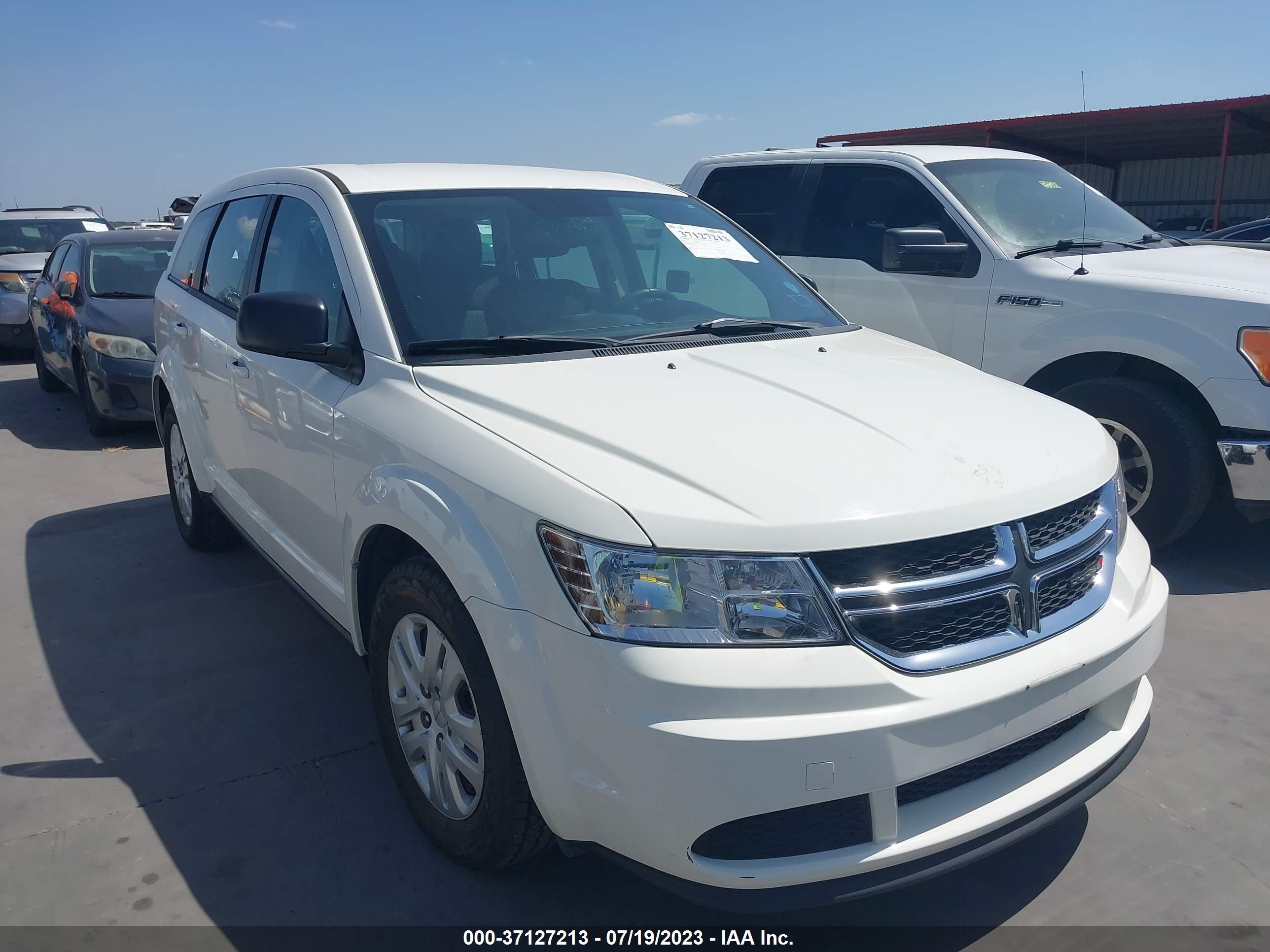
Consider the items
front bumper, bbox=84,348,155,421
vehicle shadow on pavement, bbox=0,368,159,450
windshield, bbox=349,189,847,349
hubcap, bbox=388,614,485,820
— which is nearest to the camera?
hubcap, bbox=388,614,485,820

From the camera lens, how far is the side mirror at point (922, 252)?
5129 millimetres

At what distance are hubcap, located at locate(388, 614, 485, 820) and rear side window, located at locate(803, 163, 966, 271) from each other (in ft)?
13.1

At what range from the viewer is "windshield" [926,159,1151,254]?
542 centimetres

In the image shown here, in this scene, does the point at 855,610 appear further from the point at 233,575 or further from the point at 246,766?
the point at 233,575

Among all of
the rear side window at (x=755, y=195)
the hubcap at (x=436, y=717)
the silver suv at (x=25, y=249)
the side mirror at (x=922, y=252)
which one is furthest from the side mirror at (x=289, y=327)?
the silver suv at (x=25, y=249)

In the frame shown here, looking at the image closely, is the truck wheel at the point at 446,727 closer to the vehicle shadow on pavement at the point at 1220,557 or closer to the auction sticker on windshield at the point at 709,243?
the auction sticker on windshield at the point at 709,243

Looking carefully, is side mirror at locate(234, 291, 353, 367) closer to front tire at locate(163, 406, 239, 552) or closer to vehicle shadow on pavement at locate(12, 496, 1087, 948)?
vehicle shadow on pavement at locate(12, 496, 1087, 948)

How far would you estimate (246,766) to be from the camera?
313 cm

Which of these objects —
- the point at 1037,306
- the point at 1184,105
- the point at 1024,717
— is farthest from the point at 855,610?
the point at 1184,105

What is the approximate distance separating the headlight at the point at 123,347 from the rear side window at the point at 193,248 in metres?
2.72

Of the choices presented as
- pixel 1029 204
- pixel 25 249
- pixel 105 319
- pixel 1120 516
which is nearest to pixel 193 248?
pixel 105 319

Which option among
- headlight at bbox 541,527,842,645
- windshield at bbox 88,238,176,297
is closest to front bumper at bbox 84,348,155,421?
windshield at bbox 88,238,176,297

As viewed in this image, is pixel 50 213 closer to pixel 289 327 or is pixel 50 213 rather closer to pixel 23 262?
pixel 23 262

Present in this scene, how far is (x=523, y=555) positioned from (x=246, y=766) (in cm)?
161
